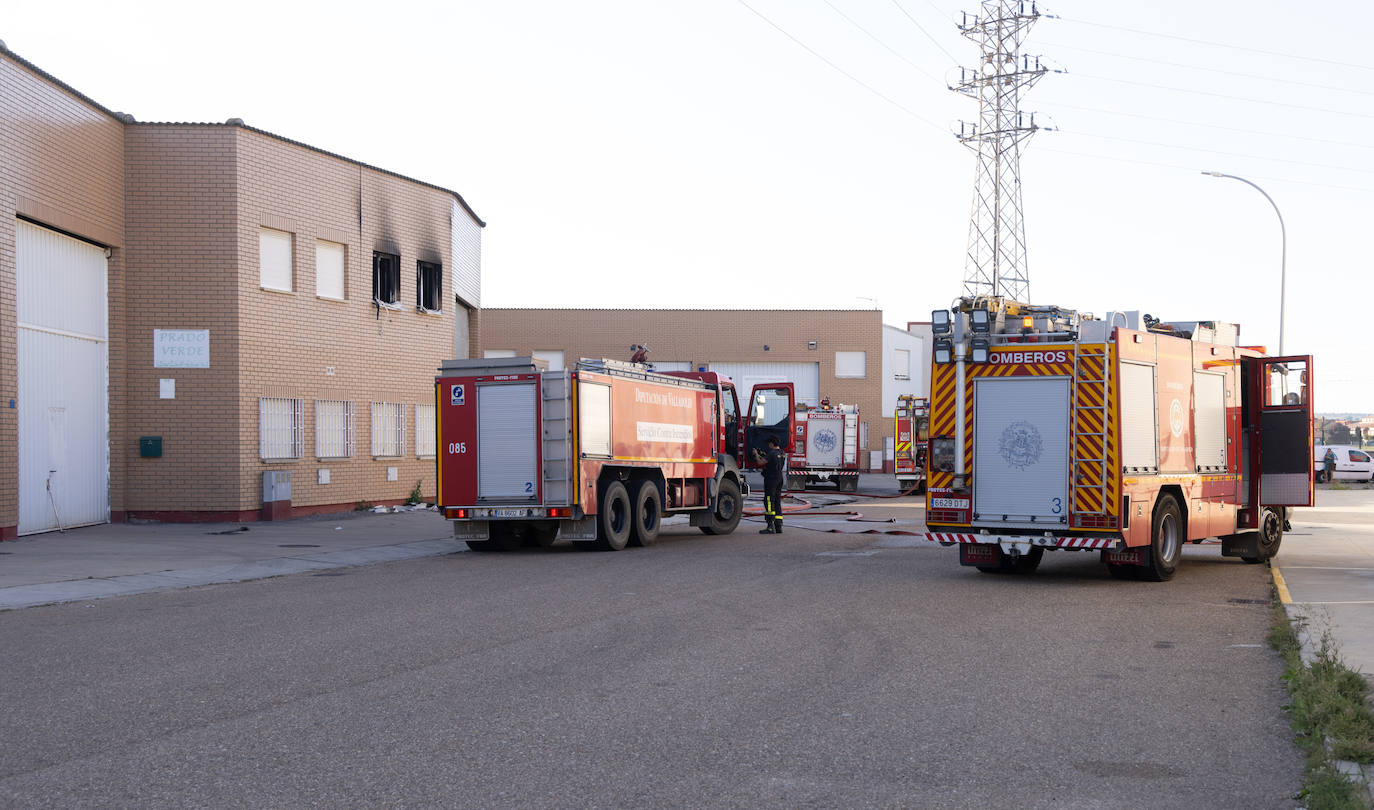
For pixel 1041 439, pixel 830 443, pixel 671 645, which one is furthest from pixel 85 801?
pixel 830 443

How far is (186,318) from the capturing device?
922 inches

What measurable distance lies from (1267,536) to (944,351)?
5.79m

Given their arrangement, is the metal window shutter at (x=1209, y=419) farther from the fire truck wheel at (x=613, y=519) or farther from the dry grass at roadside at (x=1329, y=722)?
the fire truck wheel at (x=613, y=519)

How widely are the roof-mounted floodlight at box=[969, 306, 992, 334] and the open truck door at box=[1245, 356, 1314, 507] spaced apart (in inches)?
176

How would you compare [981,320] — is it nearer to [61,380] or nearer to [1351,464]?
[61,380]

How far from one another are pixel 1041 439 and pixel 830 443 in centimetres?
2809

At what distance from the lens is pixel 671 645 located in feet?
33.2

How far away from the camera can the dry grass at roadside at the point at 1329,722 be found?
5.66 metres

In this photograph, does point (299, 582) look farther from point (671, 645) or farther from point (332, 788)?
point (332, 788)

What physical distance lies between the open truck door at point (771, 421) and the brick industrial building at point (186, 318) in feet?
27.1

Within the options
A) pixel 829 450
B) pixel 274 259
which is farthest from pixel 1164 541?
pixel 829 450

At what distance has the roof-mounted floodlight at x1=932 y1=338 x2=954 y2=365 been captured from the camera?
599 inches

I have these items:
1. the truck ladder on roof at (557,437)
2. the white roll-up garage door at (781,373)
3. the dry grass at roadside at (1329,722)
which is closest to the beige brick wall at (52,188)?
the truck ladder on roof at (557,437)

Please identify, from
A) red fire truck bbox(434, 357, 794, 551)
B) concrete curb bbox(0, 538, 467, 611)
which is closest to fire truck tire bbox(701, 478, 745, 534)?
red fire truck bbox(434, 357, 794, 551)
